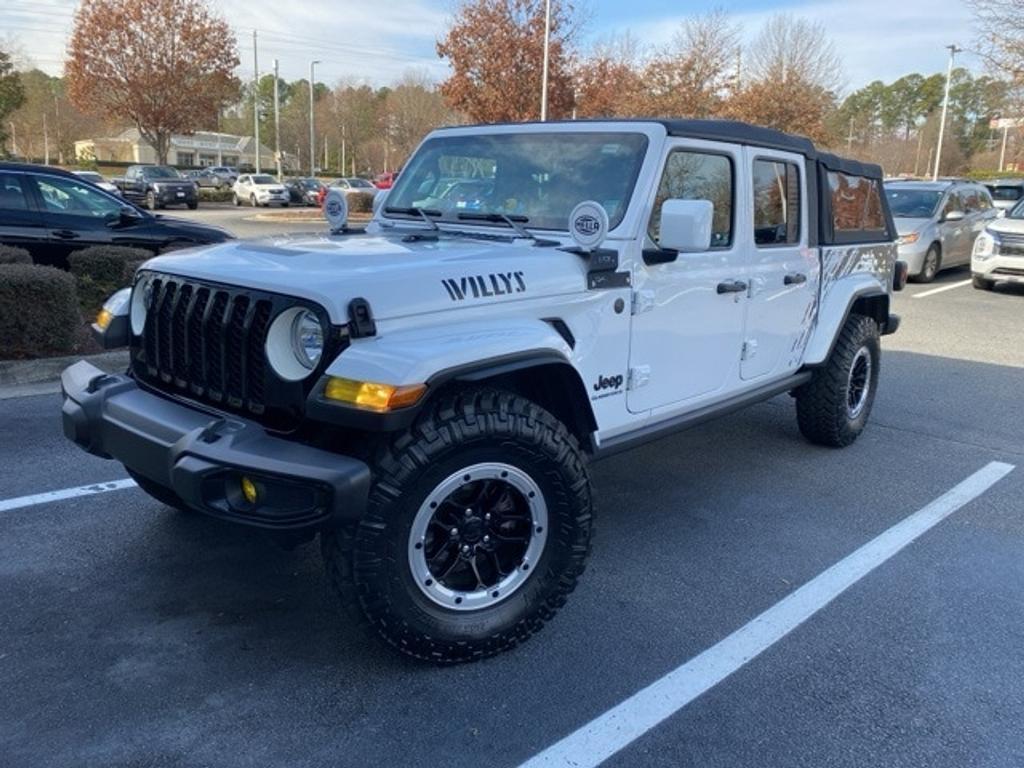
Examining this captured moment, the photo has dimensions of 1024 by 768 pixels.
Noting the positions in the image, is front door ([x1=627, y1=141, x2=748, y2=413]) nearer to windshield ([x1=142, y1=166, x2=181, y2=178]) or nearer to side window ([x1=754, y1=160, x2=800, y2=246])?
side window ([x1=754, y1=160, x2=800, y2=246])

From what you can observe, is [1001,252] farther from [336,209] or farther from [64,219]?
[64,219]

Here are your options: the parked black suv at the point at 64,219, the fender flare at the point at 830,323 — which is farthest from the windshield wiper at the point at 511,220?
the parked black suv at the point at 64,219

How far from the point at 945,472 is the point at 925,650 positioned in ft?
7.94

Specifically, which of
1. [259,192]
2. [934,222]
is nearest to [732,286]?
[934,222]

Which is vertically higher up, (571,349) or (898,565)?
(571,349)

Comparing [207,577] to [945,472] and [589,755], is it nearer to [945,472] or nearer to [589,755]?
[589,755]

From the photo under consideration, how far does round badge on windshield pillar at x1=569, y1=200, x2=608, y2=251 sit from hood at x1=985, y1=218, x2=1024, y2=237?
12380 mm

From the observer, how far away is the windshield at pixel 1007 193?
2323cm

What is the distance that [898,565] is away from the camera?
152 inches

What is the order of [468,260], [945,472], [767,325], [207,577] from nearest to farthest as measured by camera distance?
1. [468,260]
2. [207,577]
3. [767,325]
4. [945,472]

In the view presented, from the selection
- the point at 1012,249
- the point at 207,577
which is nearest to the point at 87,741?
the point at 207,577

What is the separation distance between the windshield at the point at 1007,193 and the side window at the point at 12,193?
23739 millimetres

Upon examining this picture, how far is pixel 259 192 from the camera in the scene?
1442 inches

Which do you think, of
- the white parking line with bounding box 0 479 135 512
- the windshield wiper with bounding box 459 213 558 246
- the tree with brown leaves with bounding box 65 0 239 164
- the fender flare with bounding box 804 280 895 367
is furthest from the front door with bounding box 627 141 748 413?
the tree with brown leaves with bounding box 65 0 239 164
